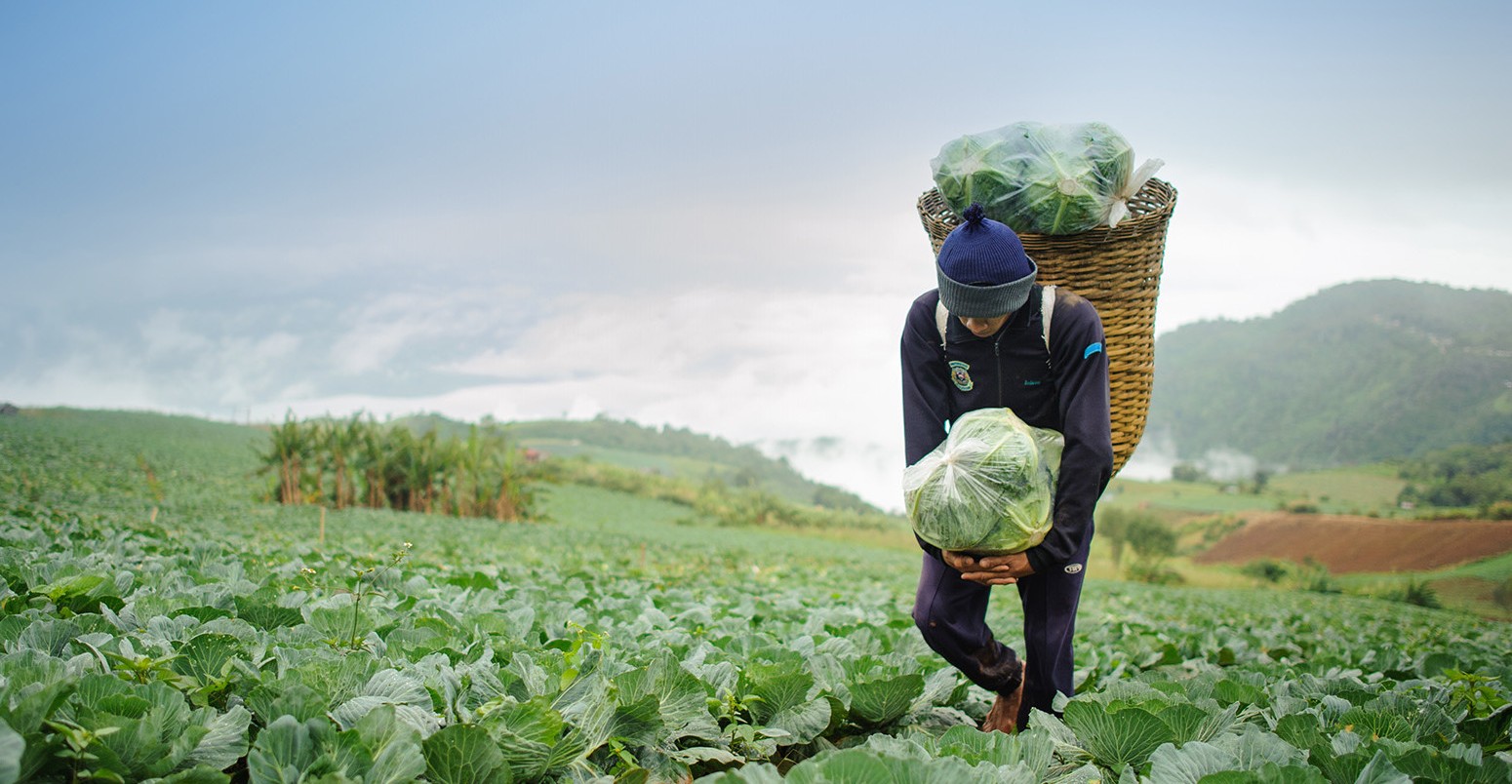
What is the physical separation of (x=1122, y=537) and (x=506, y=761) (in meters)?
43.3

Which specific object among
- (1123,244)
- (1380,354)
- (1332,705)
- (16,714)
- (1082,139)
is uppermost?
(1380,354)

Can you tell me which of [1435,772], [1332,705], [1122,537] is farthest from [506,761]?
[1122,537]

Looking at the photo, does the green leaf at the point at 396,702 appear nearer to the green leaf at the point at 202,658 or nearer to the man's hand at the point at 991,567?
the green leaf at the point at 202,658

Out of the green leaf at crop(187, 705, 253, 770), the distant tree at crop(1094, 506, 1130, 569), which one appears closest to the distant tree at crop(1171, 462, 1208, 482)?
the distant tree at crop(1094, 506, 1130, 569)

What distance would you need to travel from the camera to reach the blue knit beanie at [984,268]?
111 inches

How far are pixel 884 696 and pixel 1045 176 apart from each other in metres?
1.79

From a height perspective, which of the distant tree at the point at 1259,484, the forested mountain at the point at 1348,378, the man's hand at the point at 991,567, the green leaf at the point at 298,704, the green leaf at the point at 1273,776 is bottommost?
the distant tree at the point at 1259,484

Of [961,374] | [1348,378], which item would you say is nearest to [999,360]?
[961,374]

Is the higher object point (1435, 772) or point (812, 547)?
point (1435, 772)

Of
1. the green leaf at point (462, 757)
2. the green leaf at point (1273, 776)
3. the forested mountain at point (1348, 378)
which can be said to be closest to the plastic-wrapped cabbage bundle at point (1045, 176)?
the green leaf at point (1273, 776)

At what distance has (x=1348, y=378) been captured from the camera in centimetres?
12056

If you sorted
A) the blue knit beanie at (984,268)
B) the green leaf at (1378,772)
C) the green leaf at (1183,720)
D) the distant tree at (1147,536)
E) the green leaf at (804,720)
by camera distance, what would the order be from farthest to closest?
the distant tree at (1147,536) < the blue knit beanie at (984,268) < the green leaf at (804,720) < the green leaf at (1183,720) < the green leaf at (1378,772)

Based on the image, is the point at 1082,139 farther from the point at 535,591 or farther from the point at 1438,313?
the point at 1438,313

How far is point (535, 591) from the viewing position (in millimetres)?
4652
